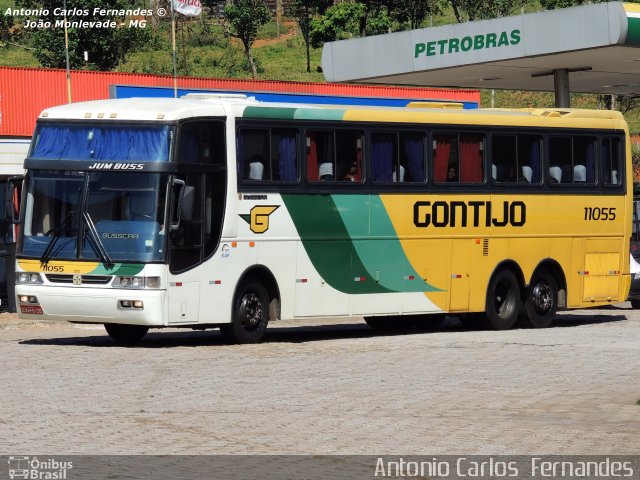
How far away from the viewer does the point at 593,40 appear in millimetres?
31875

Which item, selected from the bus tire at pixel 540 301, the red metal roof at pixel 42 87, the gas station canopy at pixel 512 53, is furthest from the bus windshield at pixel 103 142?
the red metal roof at pixel 42 87

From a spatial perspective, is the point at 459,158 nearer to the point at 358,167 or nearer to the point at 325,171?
the point at 358,167

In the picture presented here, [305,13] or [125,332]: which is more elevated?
[305,13]

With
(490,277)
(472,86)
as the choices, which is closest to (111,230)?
(490,277)

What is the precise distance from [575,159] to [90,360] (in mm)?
10739

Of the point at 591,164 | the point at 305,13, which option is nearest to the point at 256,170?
the point at 591,164

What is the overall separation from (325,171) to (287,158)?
761mm

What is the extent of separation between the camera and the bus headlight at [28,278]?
19078 mm

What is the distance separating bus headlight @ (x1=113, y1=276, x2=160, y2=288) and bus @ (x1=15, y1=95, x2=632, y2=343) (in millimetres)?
18

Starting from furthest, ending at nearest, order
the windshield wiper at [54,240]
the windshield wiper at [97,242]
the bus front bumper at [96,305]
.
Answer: the windshield wiper at [54,240] → the windshield wiper at [97,242] → the bus front bumper at [96,305]

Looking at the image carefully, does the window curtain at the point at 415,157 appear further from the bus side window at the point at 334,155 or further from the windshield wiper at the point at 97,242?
the windshield wiper at the point at 97,242

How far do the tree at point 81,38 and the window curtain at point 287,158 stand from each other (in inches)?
2254

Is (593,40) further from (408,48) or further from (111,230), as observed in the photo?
(111,230)

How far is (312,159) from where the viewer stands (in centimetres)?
2081
